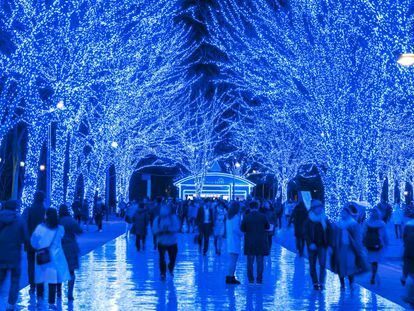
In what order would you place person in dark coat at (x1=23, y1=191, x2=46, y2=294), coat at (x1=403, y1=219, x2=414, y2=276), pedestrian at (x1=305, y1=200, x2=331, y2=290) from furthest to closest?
pedestrian at (x1=305, y1=200, x2=331, y2=290)
person in dark coat at (x1=23, y1=191, x2=46, y2=294)
coat at (x1=403, y1=219, x2=414, y2=276)

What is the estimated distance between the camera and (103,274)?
1780cm

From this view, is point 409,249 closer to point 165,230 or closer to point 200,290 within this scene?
point 200,290

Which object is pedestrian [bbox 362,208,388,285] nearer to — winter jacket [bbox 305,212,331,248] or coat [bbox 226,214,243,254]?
winter jacket [bbox 305,212,331,248]

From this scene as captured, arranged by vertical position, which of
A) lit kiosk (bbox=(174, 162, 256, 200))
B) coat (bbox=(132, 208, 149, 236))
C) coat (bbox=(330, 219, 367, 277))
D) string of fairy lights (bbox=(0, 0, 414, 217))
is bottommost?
coat (bbox=(330, 219, 367, 277))

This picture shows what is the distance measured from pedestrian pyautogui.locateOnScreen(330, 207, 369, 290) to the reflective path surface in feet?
1.36

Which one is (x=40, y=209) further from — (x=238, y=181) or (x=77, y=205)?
(x=238, y=181)

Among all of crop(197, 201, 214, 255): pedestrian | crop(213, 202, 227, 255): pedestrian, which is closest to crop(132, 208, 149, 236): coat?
crop(197, 201, 214, 255): pedestrian

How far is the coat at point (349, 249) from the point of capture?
14.8 meters

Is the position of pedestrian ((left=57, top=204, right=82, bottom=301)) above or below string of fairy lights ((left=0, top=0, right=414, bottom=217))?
below

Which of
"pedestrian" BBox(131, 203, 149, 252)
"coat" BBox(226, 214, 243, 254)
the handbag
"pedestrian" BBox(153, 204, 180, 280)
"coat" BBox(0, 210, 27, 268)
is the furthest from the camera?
"pedestrian" BBox(131, 203, 149, 252)

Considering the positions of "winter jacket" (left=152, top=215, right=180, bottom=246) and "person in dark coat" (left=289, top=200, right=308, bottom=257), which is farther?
"person in dark coat" (left=289, top=200, right=308, bottom=257)

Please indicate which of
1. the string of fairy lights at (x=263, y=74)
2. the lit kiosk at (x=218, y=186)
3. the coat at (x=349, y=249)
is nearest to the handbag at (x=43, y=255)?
the coat at (x=349, y=249)

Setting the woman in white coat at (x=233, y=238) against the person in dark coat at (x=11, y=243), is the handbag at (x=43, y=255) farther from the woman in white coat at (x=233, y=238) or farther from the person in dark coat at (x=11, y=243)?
the woman in white coat at (x=233, y=238)

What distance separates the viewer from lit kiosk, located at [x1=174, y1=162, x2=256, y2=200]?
59719mm
